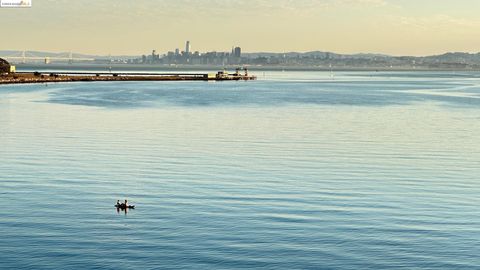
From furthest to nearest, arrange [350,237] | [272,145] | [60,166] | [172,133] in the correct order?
[172,133], [272,145], [60,166], [350,237]

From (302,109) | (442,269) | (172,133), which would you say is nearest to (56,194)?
(442,269)

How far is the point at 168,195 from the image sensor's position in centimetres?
4278

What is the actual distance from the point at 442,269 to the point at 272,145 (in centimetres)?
4212

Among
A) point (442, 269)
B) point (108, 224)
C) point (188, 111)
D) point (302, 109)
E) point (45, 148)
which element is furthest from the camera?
point (302, 109)

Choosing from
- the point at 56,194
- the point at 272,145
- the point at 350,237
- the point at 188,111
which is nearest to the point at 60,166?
the point at 56,194

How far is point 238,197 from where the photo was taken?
42438 millimetres

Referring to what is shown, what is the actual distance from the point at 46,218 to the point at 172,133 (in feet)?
151

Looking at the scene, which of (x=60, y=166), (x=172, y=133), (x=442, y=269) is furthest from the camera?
(x=172, y=133)

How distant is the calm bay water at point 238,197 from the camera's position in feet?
98.6

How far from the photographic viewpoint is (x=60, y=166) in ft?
178

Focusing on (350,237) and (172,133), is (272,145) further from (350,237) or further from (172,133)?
(350,237)

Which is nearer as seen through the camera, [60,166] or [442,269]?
[442,269]

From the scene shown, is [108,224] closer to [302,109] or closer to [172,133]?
[172,133]

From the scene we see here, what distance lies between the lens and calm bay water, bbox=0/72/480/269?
30047 mm
